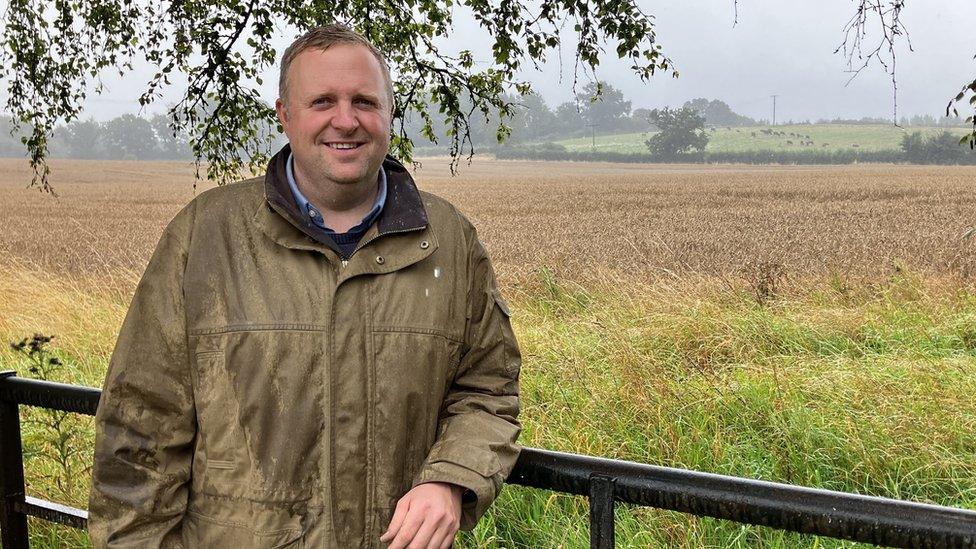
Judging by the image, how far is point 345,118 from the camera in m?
1.68

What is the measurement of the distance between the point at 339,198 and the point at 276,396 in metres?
0.40

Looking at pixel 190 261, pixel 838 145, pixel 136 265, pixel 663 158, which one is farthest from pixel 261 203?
pixel 838 145

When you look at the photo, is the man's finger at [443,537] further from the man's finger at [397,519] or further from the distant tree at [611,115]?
the distant tree at [611,115]

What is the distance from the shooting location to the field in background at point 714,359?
14.5 ft

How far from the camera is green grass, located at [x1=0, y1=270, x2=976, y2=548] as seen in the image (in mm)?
4035

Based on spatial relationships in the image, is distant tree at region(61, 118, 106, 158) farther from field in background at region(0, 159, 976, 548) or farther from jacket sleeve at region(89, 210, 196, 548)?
jacket sleeve at region(89, 210, 196, 548)

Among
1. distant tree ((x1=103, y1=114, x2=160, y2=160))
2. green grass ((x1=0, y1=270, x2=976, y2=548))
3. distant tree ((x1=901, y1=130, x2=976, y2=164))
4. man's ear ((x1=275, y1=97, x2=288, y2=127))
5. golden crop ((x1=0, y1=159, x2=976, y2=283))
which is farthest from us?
distant tree ((x1=103, y1=114, x2=160, y2=160))

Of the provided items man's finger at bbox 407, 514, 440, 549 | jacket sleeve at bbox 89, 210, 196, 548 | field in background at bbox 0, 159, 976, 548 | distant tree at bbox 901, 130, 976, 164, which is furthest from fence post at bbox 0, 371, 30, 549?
distant tree at bbox 901, 130, 976, 164

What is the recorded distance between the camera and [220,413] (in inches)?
64.1

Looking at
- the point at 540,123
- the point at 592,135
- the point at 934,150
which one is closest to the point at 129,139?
the point at 540,123

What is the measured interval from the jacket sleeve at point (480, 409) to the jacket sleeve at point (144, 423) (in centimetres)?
48

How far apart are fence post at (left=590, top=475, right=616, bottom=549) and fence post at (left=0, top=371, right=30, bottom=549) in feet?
5.84

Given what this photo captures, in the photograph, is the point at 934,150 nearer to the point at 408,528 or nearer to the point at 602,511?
the point at 602,511

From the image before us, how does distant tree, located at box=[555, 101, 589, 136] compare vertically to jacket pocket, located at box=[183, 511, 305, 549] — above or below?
above
